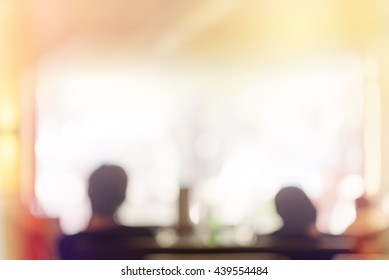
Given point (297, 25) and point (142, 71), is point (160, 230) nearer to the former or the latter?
point (142, 71)

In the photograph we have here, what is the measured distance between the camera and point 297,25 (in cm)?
111

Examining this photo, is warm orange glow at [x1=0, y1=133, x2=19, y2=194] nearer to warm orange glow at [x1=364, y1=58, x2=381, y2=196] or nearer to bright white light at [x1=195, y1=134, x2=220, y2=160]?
bright white light at [x1=195, y1=134, x2=220, y2=160]

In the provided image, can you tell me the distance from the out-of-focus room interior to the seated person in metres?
0.02

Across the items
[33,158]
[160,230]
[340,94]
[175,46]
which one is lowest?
[160,230]

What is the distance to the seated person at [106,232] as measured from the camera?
110 cm

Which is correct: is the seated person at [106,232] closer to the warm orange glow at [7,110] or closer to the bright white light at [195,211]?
the bright white light at [195,211]

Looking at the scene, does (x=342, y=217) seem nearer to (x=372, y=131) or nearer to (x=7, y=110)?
(x=372, y=131)

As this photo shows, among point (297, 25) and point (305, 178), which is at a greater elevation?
point (297, 25)

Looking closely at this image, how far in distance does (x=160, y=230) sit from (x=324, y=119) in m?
0.41

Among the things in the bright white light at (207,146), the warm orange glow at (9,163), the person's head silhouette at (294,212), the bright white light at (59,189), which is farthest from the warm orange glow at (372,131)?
the warm orange glow at (9,163)

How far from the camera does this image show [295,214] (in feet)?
3.61

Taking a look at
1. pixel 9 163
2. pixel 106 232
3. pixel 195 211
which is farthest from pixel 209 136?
pixel 9 163

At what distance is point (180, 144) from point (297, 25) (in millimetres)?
347
